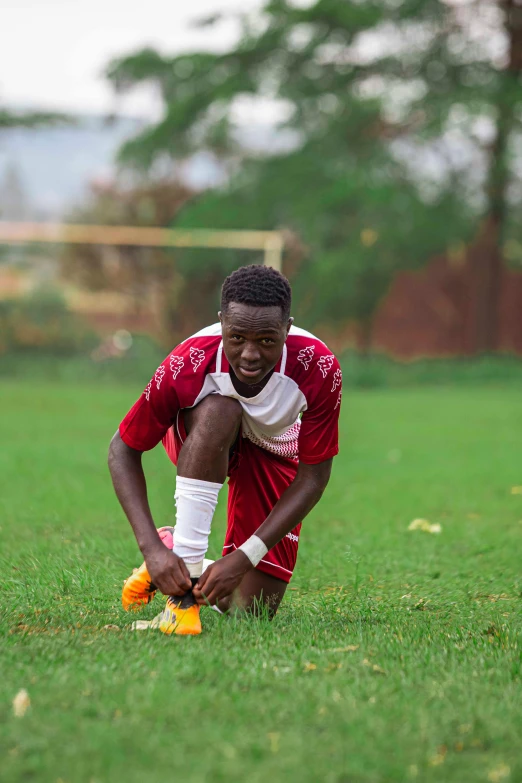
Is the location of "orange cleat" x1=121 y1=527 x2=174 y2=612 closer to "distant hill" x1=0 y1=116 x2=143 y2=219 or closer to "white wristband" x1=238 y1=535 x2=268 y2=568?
"white wristband" x1=238 y1=535 x2=268 y2=568

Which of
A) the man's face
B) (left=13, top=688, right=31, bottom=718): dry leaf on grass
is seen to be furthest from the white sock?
(left=13, top=688, right=31, bottom=718): dry leaf on grass

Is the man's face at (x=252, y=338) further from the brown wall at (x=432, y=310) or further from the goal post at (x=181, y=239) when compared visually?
the brown wall at (x=432, y=310)

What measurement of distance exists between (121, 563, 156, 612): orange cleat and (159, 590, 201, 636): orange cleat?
26cm

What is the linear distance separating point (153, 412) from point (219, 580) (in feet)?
1.86

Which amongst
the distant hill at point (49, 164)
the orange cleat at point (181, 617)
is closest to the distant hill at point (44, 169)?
the distant hill at point (49, 164)

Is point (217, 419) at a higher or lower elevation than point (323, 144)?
lower

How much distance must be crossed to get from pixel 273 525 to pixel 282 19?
58.2 feet

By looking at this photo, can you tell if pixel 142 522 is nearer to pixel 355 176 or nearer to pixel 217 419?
pixel 217 419

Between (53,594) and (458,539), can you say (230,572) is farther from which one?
(458,539)

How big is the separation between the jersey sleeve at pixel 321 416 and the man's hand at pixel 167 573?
532 mm

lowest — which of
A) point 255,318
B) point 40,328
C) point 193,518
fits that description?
point 40,328

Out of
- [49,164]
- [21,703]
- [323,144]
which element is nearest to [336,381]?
[21,703]

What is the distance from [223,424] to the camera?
3260mm

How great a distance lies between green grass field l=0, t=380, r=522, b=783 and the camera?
84.1 inches
